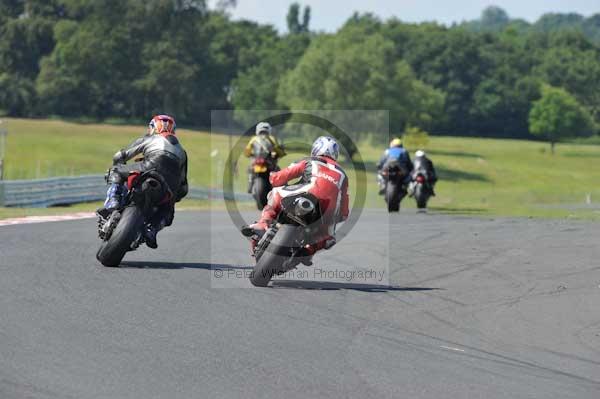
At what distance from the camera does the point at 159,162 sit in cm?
1208

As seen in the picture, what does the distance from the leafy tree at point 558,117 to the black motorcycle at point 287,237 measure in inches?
4483

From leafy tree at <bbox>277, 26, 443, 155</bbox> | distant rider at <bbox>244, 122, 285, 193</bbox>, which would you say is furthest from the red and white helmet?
leafy tree at <bbox>277, 26, 443, 155</bbox>

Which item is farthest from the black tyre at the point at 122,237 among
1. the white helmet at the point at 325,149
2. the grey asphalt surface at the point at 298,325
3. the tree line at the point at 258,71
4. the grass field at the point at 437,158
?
the tree line at the point at 258,71

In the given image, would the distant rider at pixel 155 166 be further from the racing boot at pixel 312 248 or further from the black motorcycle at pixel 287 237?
the racing boot at pixel 312 248

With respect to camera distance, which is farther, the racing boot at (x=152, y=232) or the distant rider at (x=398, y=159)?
the distant rider at (x=398, y=159)

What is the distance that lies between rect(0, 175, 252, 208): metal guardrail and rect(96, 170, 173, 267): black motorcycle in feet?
46.2

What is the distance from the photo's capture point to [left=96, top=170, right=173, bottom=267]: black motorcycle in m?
11.6

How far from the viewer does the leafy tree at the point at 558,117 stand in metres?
123

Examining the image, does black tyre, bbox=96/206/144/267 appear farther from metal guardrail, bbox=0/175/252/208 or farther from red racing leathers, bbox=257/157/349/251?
metal guardrail, bbox=0/175/252/208

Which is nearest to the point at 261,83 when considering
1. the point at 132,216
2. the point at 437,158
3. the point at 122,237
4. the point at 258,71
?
the point at 258,71

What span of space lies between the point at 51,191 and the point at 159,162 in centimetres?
1690

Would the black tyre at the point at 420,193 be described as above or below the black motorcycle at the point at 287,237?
below

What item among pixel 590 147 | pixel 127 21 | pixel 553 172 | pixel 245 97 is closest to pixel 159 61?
pixel 127 21

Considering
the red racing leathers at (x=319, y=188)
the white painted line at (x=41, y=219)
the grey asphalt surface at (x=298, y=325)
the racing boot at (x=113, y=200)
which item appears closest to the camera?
the grey asphalt surface at (x=298, y=325)
